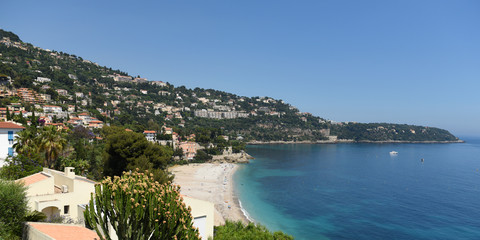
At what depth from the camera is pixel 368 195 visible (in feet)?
133

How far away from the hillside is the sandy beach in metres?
20.0

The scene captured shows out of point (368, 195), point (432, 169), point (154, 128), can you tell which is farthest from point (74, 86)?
point (432, 169)

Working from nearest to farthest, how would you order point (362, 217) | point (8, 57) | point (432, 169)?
point (362, 217) < point (432, 169) < point (8, 57)

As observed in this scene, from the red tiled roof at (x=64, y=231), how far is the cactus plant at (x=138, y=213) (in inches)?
70.3

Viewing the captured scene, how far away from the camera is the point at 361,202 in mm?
36750

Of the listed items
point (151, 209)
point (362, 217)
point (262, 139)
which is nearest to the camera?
point (151, 209)

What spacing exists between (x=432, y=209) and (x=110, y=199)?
39.6 m

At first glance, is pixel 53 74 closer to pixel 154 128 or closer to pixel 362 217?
pixel 154 128

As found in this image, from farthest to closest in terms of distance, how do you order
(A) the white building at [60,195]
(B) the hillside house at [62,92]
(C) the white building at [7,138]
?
(B) the hillside house at [62,92], (C) the white building at [7,138], (A) the white building at [60,195]

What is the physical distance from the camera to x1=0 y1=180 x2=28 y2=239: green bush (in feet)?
24.5

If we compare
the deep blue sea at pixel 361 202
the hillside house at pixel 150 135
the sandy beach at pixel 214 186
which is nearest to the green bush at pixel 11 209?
the sandy beach at pixel 214 186

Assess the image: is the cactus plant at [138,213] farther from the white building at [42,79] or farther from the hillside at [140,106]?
the white building at [42,79]

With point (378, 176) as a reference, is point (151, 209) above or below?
above

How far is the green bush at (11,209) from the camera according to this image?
294 inches
